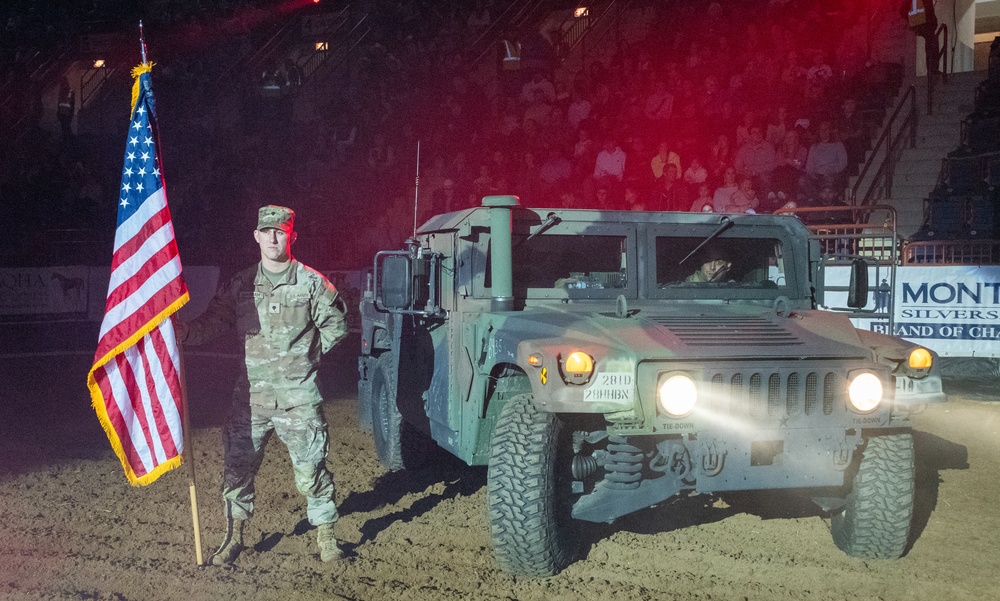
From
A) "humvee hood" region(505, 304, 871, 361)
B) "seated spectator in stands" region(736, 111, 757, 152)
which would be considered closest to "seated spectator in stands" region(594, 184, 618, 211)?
"seated spectator in stands" region(736, 111, 757, 152)

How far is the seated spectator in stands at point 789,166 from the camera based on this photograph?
1413 cm

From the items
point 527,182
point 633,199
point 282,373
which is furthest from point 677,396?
Result: point 527,182

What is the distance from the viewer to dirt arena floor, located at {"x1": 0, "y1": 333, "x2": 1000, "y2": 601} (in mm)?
4492

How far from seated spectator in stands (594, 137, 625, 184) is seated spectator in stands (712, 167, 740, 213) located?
68.2 inches

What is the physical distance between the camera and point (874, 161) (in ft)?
50.4

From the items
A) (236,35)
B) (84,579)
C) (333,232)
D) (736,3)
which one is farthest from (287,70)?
(84,579)

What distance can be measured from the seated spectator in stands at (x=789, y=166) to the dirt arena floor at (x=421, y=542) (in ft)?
22.6

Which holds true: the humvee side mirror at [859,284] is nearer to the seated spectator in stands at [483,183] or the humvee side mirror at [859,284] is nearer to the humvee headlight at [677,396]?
the humvee headlight at [677,396]

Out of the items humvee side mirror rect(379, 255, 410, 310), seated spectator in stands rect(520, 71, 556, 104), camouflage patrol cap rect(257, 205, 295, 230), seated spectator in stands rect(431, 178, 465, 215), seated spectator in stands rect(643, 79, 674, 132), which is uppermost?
seated spectator in stands rect(520, 71, 556, 104)

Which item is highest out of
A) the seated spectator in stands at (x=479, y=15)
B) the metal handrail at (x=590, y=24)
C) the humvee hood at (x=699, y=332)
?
the seated spectator in stands at (x=479, y=15)

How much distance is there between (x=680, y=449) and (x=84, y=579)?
10.2 feet

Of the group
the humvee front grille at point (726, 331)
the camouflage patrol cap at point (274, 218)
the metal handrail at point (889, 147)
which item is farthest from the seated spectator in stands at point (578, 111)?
the camouflage patrol cap at point (274, 218)

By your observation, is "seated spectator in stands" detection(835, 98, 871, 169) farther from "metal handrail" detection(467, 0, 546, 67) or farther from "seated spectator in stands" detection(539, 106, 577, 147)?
"metal handrail" detection(467, 0, 546, 67)

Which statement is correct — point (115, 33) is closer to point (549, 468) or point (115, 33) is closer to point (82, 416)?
point (82, 416)
